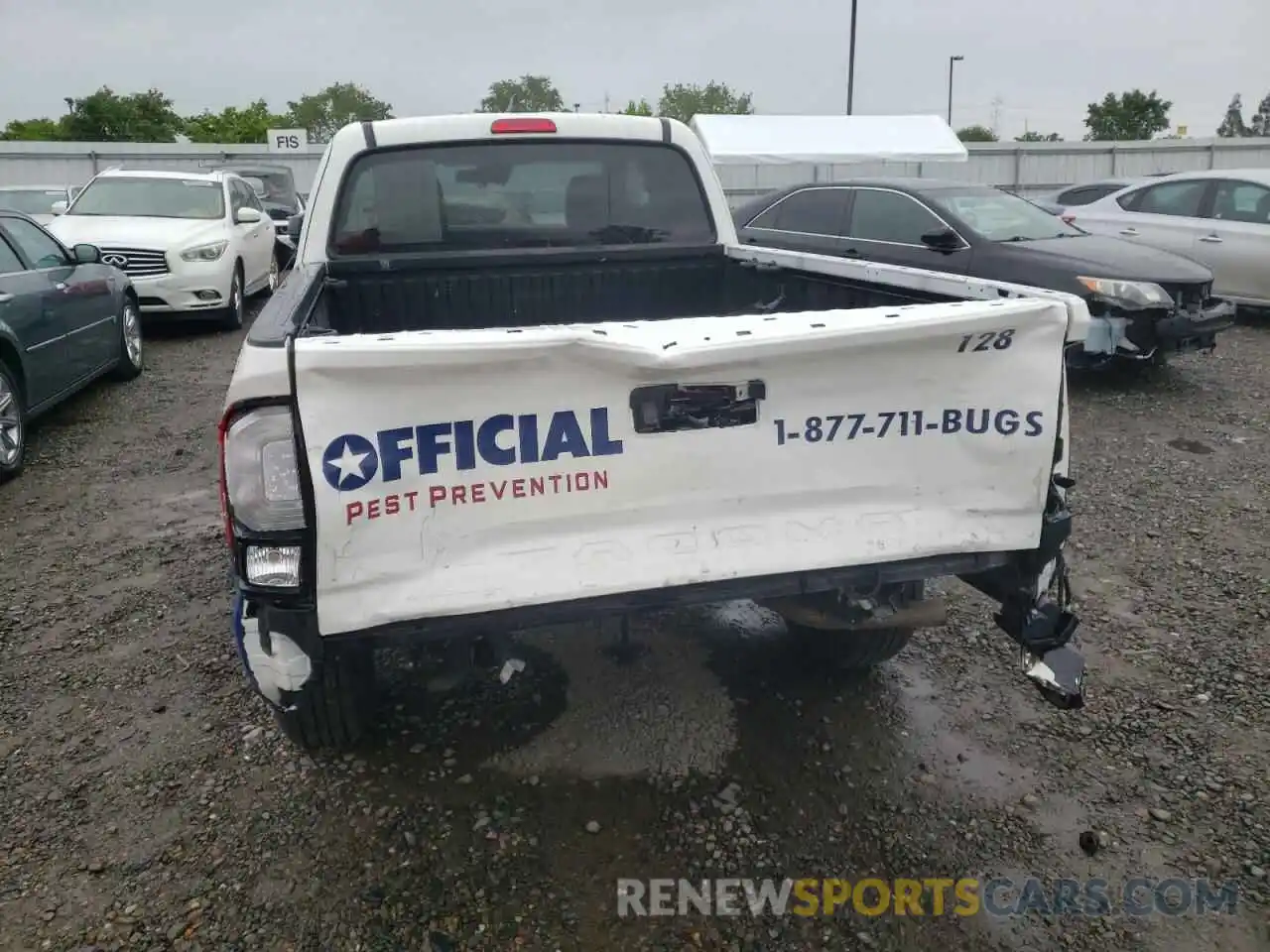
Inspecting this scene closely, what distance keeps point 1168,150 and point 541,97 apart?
51.5 metres

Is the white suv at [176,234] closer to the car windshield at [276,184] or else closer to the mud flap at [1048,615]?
the car windshield at [276,184]

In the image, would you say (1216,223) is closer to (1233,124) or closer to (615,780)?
(615,780)

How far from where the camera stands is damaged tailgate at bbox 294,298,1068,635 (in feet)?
6.91

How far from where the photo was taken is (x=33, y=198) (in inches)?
499

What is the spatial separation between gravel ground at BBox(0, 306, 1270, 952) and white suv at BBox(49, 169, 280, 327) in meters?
6.52

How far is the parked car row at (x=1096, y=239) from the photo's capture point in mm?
7312

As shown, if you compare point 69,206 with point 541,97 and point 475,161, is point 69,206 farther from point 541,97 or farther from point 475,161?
point 541,97

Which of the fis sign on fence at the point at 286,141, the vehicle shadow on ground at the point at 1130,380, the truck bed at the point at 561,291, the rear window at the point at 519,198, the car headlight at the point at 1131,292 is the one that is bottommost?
the vehicle shadow on ground at the point at 1130,380

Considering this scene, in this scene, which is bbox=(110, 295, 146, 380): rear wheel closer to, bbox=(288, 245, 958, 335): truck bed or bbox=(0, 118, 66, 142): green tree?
bbox=(288, 245, 958, 335): truck bed

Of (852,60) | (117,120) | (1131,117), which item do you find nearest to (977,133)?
(1131,117)

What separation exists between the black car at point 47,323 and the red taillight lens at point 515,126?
3.95 meters

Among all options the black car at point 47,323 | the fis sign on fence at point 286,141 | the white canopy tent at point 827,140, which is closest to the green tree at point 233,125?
the fis sign on fence at point 286,141

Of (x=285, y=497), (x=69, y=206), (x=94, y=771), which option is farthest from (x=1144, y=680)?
(x=69, y=206)

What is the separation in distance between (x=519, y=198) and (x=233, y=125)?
63914 mm
